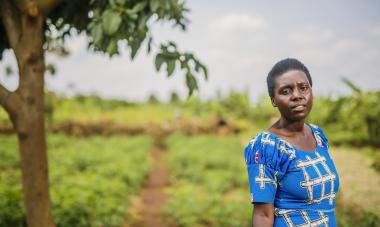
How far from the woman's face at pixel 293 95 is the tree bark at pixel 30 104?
193cm

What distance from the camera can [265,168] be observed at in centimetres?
184

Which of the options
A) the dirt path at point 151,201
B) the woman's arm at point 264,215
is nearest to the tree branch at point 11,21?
the woman's arm at point 264,215

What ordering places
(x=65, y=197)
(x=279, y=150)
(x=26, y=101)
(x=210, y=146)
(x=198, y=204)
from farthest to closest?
(x=210, y=146)
(x=198, y=204)
(x=65, y=197)
(x=26, y=101)
(x=279, y=150)

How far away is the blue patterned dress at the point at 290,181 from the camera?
184cm

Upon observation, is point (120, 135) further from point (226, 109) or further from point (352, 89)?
point (352, 89)

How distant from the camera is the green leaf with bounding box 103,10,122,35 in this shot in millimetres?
2334

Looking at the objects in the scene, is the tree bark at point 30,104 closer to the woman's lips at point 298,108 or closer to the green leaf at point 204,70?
the green leaf at point 204,70

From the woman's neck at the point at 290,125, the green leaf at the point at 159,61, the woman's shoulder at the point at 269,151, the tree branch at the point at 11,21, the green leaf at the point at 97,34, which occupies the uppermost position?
the tree branch at the point at 11,21

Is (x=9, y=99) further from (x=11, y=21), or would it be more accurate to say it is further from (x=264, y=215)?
(x=264, y=215)

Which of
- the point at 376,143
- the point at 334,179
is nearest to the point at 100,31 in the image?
the point at 334,179

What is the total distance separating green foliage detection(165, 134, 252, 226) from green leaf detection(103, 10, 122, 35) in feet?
12.8

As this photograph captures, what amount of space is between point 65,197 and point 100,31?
3.68m

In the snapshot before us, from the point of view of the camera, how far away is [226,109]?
69.2ft

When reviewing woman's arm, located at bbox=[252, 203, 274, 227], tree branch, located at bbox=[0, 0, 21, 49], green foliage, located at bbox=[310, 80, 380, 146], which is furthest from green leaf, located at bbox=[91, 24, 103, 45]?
green foliage, located at bbox=[310, 80, 380, 146]
